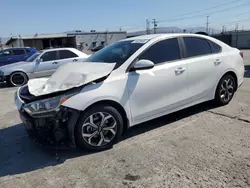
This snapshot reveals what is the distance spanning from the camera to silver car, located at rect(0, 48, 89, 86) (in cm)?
988

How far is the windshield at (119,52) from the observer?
3795 millimetres

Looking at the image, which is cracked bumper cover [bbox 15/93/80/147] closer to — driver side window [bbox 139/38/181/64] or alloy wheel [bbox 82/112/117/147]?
alloy wheel [bbox 82/112/117/147]

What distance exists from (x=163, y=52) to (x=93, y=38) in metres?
50.4

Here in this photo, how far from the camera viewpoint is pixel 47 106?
308 centimetres

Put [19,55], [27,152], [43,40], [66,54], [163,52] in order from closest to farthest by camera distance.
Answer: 1. [27,152]
2. [163,52]
3. [66,54]
4. [19,55]
5. [43,40]

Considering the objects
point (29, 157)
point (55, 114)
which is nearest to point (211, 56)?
point (55, 114)

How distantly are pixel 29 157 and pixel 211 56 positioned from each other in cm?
369

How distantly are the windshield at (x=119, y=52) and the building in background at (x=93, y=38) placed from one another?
1795 inches

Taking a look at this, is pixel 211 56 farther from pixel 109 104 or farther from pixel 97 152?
pixel 97 152

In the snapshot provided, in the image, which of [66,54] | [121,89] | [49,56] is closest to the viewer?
[121,89]

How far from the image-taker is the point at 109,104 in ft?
11.2

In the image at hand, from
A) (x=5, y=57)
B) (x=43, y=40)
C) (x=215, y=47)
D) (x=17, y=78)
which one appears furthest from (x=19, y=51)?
(x=43, y=40)

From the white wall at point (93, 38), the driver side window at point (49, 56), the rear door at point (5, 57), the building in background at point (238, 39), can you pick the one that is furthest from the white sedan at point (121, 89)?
the white wall at point (93, 38)

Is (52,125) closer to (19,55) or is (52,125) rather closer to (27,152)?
(27,152)
